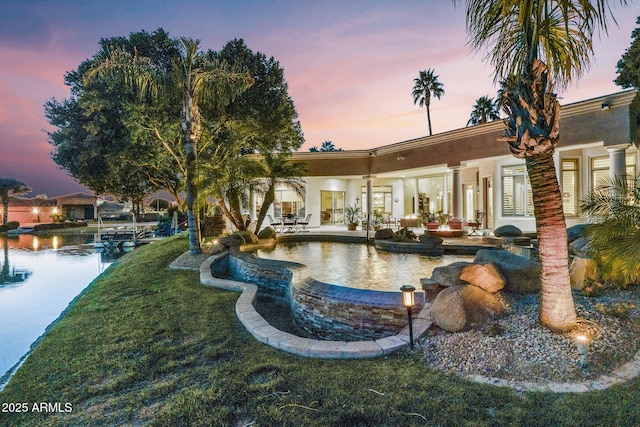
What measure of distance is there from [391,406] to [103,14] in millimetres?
16978

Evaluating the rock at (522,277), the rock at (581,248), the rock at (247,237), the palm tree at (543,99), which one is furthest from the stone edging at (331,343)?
the rock at (247,237)

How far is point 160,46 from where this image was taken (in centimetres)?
1484

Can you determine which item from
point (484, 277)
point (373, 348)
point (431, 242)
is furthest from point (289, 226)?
point (373, 348)

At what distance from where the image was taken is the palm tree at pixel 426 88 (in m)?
30.8

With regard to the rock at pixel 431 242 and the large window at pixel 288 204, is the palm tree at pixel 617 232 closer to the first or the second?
the rock at pixel 431 242

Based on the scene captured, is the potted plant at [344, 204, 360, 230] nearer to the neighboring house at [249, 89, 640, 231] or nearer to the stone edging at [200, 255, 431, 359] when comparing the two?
the neighboring house at [249, 89, 640, 231]

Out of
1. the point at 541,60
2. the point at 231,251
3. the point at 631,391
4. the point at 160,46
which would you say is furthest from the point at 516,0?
the point at 160,46

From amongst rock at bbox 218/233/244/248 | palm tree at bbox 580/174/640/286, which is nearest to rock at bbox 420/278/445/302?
palm tree at bbox 580/174/640/286

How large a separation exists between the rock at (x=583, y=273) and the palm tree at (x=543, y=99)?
146 cm

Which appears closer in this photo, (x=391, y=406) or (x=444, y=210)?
(x=391, y=406)

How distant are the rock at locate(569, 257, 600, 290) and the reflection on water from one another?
7.56ft

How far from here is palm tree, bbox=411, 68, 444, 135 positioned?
30.8 m

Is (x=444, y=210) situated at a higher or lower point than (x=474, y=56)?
lower

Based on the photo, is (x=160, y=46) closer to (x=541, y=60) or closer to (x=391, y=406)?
(x=541, y=60)
